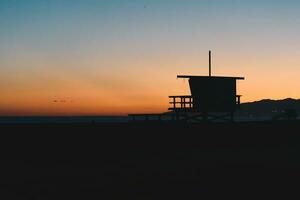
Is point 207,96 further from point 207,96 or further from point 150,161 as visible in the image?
point 150,161

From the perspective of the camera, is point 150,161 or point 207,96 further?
point 207,96

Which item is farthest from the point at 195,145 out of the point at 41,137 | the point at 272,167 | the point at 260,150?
the point at 41,137

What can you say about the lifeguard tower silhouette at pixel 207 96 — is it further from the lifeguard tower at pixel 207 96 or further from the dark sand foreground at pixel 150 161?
the dark sand foreground at pixel 150 161

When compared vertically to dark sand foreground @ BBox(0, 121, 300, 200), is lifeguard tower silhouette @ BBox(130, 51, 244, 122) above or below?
above

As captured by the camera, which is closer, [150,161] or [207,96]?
[150,161]

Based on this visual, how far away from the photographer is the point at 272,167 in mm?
17047

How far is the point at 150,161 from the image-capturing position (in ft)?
60.5

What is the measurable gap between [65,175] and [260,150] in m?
10.5

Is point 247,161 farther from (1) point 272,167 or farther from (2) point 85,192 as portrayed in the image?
(2) point 85,192

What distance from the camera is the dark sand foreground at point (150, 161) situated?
1318 cm

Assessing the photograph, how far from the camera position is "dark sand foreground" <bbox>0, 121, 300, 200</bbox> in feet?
43.2

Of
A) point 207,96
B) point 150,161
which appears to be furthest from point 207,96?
point 150,161

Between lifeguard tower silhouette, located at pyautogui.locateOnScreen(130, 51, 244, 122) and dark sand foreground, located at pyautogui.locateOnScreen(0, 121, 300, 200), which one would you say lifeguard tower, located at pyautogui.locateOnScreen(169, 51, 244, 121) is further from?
dark sand foreground, located at pyautogui.locateOnScreen(0, 121, 300, 200)

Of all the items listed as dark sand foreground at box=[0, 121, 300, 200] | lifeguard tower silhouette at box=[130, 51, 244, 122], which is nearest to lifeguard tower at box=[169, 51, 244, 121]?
lifeguard tower silhouette at box=[130, 51, 244, 122]
